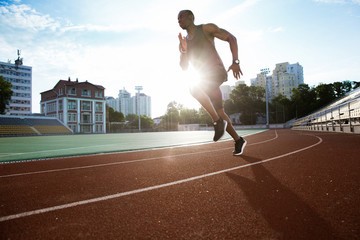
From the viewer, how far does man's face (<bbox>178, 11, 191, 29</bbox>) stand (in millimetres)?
3964

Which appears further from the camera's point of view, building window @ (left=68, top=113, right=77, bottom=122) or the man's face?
building window @ (left=68, top=113, right=77, bottom=122)

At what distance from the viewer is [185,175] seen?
9.72 feet

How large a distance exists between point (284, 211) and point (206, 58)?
9.50 ft

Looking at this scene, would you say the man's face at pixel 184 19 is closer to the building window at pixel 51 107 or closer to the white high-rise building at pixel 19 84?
the building window at pixel 51 107

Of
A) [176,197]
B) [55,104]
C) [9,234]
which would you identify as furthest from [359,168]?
[55,104]

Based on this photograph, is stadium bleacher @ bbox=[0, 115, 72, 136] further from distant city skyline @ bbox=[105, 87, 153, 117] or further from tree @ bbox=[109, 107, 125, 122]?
distant city skyline @ bbox=[105, 87, 153, 117]

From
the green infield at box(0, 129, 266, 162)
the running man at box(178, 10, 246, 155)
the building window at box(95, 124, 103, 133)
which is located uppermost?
the running man at box(178, 10, 246, 155)

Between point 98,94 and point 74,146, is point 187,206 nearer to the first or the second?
point 74,146

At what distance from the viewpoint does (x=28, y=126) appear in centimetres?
3853

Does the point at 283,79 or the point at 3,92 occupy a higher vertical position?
the point at 283,79

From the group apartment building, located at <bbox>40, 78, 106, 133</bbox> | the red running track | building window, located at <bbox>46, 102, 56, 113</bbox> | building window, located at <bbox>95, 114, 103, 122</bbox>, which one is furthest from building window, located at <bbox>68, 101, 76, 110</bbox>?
the red running track

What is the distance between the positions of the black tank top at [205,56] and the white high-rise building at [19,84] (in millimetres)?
106399

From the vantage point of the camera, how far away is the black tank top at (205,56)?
3.85 m

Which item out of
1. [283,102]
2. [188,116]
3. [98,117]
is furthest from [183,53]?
[188,116]
